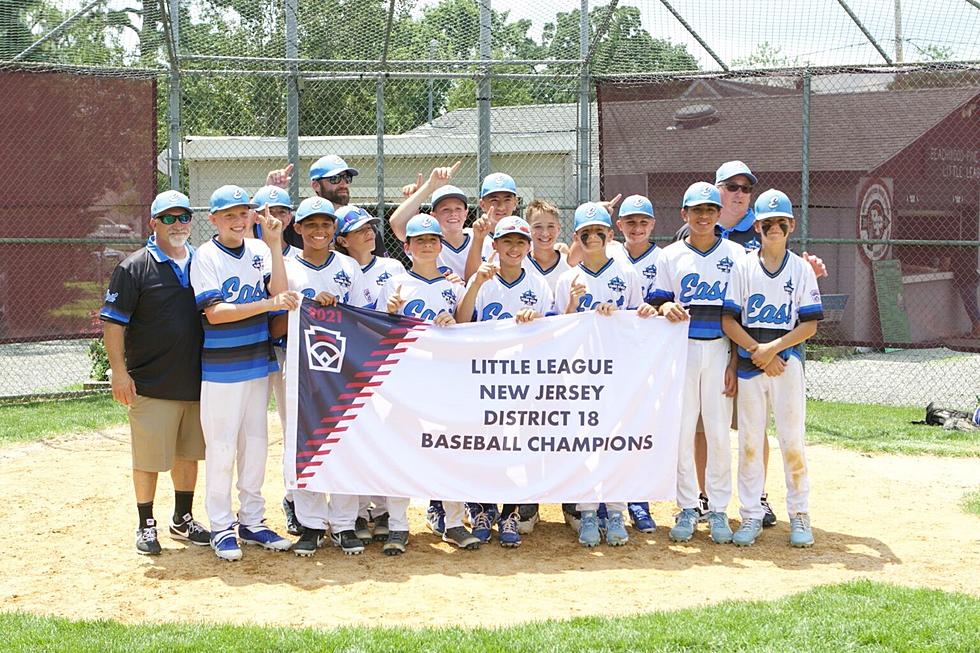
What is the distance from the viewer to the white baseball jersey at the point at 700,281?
6.02 metres

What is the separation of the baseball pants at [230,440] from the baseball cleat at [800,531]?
3.05 meters

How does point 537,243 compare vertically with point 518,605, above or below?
above

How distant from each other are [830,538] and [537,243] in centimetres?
245

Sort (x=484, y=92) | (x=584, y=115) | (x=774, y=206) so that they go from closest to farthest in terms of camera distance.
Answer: (x=774, y=206)
(x=484, y=92)
(x=584, y=115)

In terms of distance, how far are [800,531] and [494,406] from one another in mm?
1885

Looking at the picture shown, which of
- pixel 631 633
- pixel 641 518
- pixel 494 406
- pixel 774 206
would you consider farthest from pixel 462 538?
pixel 774 206

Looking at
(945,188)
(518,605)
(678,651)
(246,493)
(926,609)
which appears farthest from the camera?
(945,188)

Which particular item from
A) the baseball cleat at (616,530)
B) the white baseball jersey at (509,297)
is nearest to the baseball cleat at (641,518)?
the baseball cleat at (616,530)

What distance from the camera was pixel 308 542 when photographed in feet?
19.4

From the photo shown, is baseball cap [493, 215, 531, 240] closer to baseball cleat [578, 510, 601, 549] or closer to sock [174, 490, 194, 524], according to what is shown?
baseball cleat [578, 510, 601, 549]

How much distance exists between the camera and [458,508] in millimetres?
6125

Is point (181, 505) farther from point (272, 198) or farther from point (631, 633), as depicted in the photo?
point (631, 633)

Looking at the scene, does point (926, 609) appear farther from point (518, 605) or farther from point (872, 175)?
point (872, 175)

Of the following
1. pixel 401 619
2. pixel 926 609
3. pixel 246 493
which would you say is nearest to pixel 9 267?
pixel 246 493
